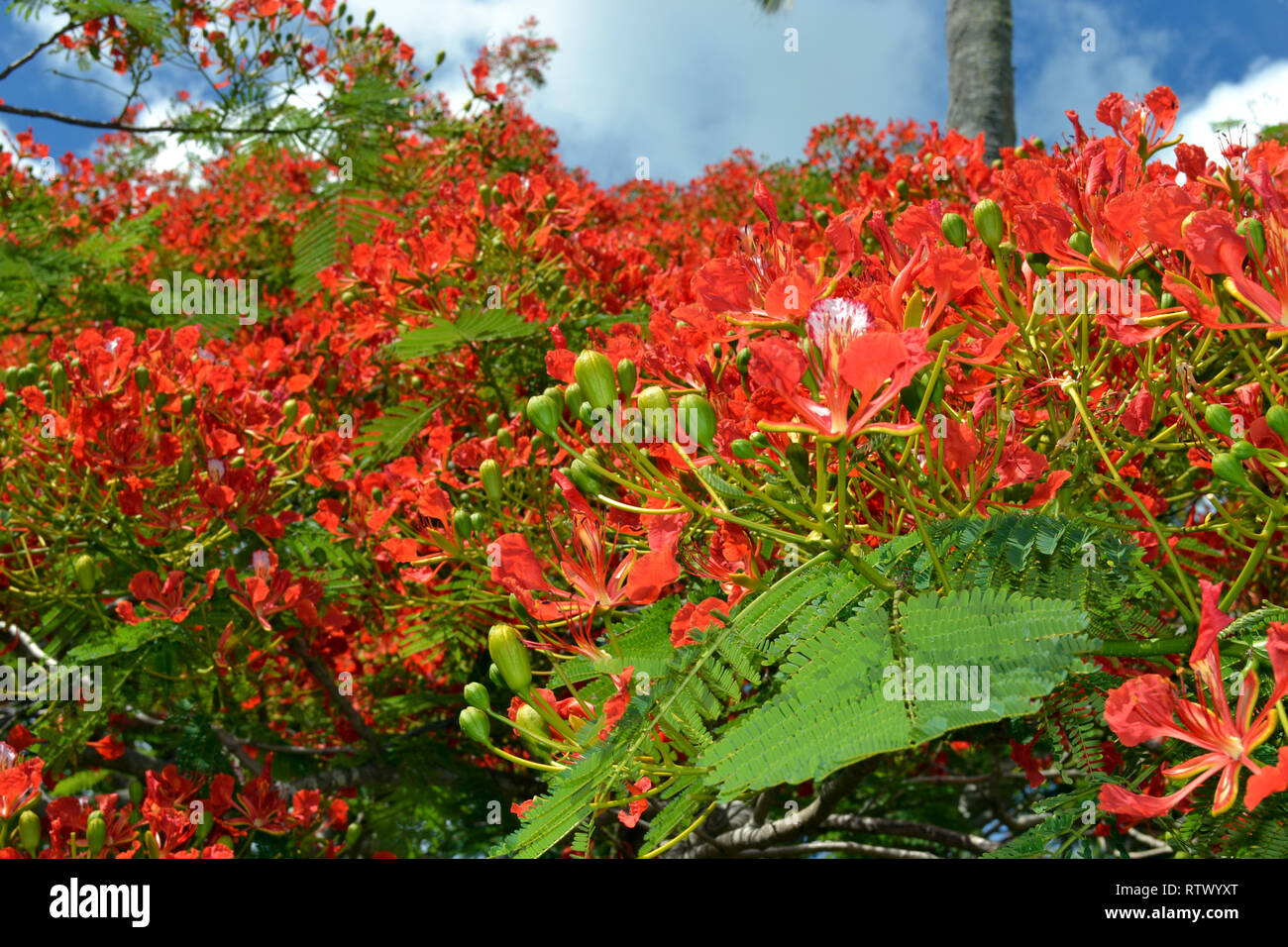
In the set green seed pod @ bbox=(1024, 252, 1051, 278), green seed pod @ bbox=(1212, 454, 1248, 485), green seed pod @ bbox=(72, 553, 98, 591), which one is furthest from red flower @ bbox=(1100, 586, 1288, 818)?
green seed pod @ bbox=(72, 553, 98, 591)

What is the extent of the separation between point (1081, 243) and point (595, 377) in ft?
2.23

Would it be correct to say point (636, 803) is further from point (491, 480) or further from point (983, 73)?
point (983, 73)

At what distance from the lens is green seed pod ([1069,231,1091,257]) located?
1.14 metres

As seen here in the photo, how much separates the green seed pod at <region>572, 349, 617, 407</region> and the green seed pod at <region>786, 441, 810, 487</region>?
0.26 meters

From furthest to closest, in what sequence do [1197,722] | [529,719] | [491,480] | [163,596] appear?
[163,596]
[491,480]
[529,719]
[1197,722]

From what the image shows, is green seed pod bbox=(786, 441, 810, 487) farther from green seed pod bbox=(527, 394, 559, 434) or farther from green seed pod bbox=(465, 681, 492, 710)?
green seed pod bbox=(465, 681, 492, 710)

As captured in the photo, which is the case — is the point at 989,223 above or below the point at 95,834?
above

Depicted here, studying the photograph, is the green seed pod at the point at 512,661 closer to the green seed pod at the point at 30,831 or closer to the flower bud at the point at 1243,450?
the flower bud at the point at 1243,450

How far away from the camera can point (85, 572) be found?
7.38 feet

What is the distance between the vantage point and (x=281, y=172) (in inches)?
253

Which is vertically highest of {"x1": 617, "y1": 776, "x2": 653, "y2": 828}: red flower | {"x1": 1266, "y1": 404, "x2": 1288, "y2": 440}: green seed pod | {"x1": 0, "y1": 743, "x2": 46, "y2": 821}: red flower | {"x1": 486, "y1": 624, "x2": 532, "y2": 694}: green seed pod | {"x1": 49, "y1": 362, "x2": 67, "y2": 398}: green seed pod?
{"x1": 49, "y1": 362, "x2": 67, "y2": 398}: green seed pod

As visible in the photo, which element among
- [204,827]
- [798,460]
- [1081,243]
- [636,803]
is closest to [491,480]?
[636,803]
